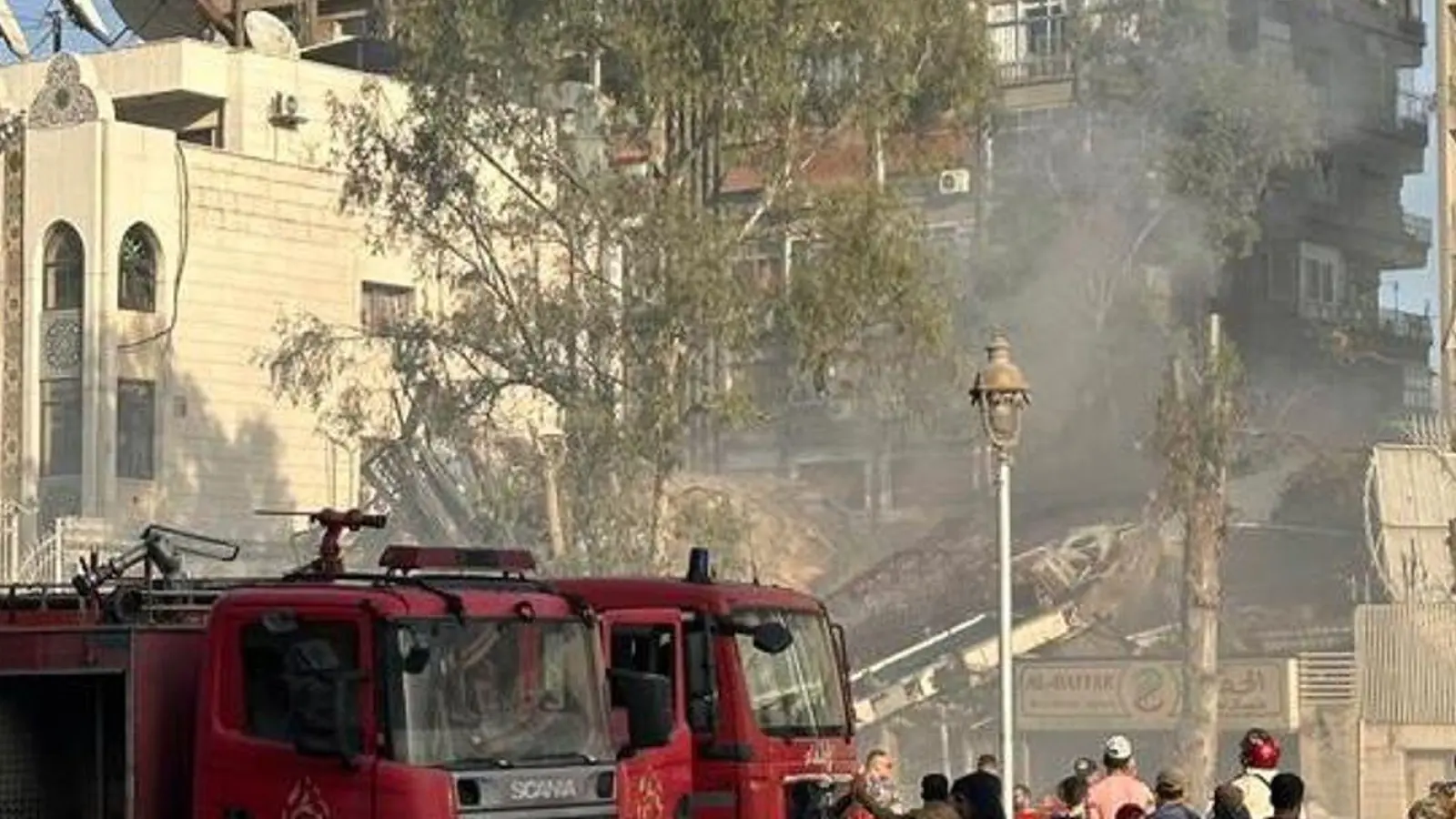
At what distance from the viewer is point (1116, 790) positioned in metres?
18.7

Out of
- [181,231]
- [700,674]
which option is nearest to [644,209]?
[181,231]

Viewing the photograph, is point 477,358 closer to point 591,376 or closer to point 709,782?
point 591,376

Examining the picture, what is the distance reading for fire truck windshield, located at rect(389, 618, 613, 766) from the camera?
14.6m

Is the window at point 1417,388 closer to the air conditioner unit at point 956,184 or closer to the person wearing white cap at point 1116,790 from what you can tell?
the air conditioner unit at point 956,184

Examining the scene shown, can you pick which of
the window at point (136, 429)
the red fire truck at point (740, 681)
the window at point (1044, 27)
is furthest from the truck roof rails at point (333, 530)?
the window at point (1044, 27)

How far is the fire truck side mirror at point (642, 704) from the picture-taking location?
16156 millimetres

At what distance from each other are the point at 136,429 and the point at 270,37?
33.1 ft

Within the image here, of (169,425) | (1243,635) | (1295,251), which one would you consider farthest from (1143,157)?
(169,425)

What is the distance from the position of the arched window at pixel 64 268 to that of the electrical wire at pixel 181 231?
4.91ft

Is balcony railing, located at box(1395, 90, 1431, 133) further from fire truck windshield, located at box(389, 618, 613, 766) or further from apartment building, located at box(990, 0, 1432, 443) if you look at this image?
fire truck windshield, located at box(389, 618, 613, 766)

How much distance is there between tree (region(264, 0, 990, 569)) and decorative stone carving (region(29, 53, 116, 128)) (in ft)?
27.6

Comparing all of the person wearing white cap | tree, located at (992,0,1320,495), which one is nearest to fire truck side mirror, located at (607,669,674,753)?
the person wearing white cap

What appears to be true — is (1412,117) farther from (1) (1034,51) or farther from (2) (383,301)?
(2) (383,301)

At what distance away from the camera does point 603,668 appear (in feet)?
51.0
